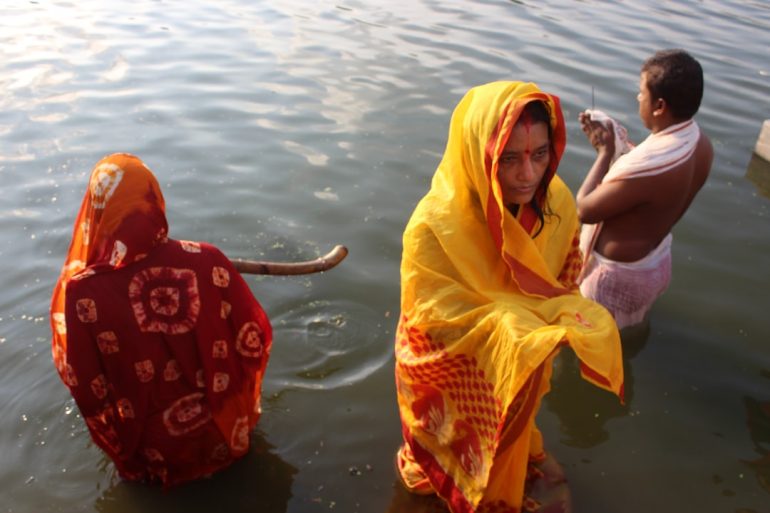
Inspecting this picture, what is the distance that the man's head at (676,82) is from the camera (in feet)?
10.7

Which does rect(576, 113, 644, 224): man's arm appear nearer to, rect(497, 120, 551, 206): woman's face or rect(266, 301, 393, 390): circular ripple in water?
rect(497, 120, 551, 206): woman's face

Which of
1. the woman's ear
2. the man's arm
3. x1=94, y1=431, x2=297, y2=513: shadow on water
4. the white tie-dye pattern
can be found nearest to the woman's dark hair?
the man's arm

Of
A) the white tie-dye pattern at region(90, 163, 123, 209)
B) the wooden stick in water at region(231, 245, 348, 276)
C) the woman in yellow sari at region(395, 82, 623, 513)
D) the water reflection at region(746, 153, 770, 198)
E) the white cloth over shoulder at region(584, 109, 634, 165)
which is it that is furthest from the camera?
the water reflection at region(746, 153, 770, 198)

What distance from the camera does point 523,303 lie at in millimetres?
2414

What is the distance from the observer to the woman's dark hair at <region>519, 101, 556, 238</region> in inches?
91.0

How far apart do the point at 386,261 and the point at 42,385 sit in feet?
7.58

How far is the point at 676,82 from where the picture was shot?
328 cm

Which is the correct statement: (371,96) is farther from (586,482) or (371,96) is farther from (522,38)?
(586,482)

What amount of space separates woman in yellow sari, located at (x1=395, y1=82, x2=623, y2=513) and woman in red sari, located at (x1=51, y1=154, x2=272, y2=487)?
0.74 meters

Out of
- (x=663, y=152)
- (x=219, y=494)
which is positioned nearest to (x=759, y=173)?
(x=663, y=152)

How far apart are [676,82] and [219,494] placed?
2.86 metres

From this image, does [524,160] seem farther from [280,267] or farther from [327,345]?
[327,345]

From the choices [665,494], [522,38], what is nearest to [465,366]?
[665,494]

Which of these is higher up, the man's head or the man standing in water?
the man's head
